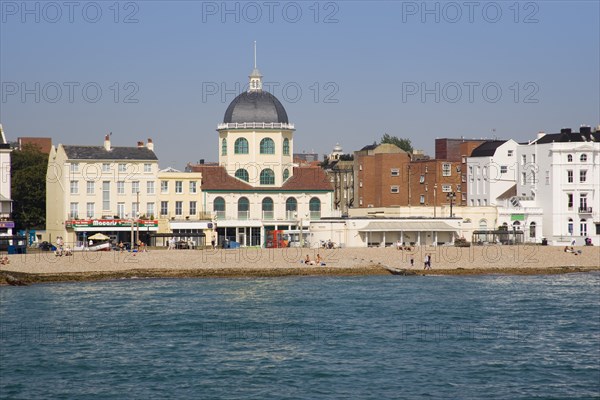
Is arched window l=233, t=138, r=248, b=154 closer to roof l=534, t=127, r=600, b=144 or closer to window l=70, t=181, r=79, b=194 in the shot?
window l=70, t=181, r=79, b=194

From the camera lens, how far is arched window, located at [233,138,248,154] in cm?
8862

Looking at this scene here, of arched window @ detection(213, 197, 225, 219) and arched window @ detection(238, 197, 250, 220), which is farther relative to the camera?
arched window @ detection(238, 197, 250, 220)

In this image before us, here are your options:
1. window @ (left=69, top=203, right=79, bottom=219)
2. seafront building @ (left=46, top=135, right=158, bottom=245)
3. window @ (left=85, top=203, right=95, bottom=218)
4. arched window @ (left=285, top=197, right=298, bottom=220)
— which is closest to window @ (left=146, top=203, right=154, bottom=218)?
seafront building @ (left=46, top=135, right=158, bottom=245)

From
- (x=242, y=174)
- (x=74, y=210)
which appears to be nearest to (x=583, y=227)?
(x=242, y=174)

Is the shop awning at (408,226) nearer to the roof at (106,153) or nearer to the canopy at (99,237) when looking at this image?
the roof at (106,153)

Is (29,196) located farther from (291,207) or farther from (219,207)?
(291,207)

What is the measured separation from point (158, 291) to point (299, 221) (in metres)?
28.8

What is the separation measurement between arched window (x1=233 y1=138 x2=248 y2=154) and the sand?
1356 cm

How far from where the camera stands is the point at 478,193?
329 ft

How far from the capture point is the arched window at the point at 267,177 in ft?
290

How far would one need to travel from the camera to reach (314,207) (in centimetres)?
8881

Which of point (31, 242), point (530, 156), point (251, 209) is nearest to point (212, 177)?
point (251, 209)

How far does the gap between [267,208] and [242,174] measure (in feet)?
11.6

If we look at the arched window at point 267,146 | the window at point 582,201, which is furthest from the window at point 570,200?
the arched window at point 267,146
